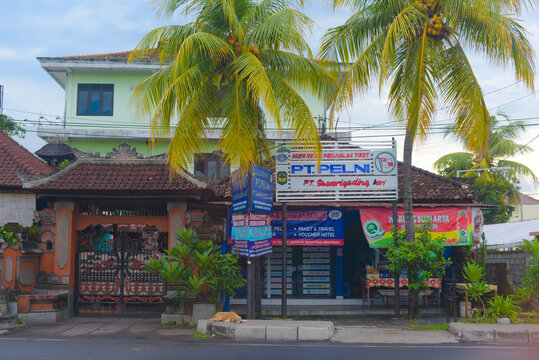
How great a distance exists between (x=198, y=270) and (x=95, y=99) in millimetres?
14604

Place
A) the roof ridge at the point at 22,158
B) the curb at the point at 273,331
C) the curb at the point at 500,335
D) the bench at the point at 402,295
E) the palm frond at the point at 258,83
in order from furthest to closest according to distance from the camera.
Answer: the roof ridge at the point at 22,158 → the bench at the point at 402,295 → the palm frond at the point at 258,83 → the curb at the point at 273,331 → the curb at the point at 500,335

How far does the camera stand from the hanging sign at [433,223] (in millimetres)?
15641

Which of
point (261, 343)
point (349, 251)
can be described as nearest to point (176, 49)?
point (261, 343)

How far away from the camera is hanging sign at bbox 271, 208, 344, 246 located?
53.1 feet

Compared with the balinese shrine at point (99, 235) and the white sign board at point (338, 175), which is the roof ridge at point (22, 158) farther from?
the white sign board at point (338, 175)

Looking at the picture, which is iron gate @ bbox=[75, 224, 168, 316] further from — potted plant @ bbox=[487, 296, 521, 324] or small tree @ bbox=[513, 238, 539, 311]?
small tree @ bbox=[513, 238, 539, 311]

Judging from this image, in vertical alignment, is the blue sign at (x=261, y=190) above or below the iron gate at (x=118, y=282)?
above

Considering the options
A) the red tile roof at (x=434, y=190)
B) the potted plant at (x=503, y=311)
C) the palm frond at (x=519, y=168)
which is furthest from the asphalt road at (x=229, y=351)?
the palm frond at (x=519, y=168)

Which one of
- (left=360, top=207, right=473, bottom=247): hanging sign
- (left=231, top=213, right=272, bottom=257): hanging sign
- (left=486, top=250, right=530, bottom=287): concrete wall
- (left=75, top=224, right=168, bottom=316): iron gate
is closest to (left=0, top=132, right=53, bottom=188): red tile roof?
(left=75, top=224, right=168, bottom=316): iron gate

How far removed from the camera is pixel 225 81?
41.6 feet

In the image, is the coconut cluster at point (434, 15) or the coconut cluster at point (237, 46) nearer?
the coconut cluster at point (237, 46)

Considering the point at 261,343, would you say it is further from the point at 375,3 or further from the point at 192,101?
the point at 375,3

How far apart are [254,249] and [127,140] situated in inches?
556

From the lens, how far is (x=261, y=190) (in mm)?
12195
